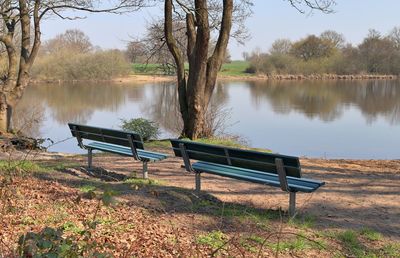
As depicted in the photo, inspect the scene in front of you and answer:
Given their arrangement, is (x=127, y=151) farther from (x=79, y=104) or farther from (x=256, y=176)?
(x=79, y=104)

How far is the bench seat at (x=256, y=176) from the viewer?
527cm

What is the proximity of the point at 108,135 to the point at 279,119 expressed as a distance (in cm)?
1765

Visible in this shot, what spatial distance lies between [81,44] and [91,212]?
6464 cm

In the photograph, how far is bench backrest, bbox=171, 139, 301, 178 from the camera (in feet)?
17.0

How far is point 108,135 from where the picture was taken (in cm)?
750

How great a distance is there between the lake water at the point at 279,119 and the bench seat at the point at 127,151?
4.22 meters

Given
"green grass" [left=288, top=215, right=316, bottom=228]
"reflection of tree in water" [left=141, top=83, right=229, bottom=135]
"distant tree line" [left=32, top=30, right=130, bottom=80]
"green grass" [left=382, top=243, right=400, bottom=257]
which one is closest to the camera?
"green grass" [left=382, top=243, right=400, bottom=257]

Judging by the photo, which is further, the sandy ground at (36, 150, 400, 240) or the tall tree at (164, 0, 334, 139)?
the tall tree at (164, 0, 334, 139)

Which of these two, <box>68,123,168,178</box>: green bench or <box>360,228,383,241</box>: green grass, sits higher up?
<box>68,123,168,178</box>: green bench

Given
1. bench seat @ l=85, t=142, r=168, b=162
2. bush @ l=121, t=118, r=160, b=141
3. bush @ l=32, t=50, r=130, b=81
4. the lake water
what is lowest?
the lake water

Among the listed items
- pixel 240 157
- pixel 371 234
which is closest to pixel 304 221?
pixel 371 234

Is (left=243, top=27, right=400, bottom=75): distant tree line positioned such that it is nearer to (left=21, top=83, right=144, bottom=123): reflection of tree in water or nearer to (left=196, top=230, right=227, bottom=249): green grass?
(left=21, top=83, right=144, bottom=123): reflection of tree in water

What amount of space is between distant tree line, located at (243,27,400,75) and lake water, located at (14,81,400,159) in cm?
3217

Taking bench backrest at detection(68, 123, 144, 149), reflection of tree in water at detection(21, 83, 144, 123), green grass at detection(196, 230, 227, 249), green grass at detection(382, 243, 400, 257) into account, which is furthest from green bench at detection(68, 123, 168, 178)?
reflection of tree in water at detection(21, 83, 144, 123)
